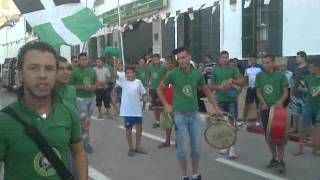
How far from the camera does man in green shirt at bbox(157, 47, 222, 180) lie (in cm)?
675

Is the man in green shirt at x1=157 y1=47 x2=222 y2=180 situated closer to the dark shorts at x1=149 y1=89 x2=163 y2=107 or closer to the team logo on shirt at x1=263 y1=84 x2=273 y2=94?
the team logo on shirt at x1=263 y1=84 x2=273 y2=94

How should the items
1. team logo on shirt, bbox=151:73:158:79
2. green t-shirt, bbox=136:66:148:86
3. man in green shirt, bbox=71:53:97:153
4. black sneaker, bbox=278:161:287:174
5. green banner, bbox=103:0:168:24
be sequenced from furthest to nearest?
1. green banner, bbox=103:0:168:24
2. green t-shirt, bbox=136:66:148:86
3. team logo on shirt, bbox=151:73:158:79
4. man in green shirt, bbox=71:53:97:153
5. black sneaker, bbox=278:161:287:174

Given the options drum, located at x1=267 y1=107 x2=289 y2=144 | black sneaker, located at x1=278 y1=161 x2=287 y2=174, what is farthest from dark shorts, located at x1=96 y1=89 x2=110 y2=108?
drum, located at x1=267 y1=107 x2=289 y2=144

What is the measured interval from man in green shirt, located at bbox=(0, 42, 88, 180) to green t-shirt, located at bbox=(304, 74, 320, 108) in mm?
6617

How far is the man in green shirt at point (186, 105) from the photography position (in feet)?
22.2

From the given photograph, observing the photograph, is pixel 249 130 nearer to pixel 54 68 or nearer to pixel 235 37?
pixel 235 37

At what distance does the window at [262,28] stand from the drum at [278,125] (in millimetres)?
6736

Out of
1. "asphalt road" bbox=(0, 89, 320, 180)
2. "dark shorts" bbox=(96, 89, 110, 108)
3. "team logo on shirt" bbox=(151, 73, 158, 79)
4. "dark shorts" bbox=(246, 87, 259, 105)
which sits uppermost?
"team logo on shirt" bbox=(151, 73, 158, 79)

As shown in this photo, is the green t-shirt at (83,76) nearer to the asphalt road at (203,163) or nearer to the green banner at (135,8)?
the asphalt road at (203,163)

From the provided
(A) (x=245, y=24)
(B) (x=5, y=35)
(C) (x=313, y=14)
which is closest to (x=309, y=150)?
(C) (x=313, y=14)

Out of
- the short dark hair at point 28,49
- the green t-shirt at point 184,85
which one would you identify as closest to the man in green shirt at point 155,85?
the green t-shirt at point 184,85

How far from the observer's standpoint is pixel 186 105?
6.83 meters

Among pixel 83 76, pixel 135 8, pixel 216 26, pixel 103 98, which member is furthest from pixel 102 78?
pixel 135 8

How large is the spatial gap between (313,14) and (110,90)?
20.0 ft
